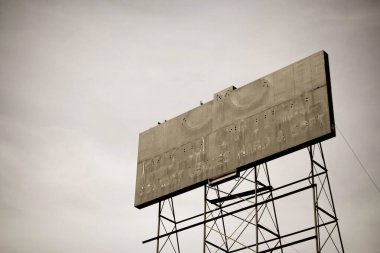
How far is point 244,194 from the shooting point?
22.8 metres

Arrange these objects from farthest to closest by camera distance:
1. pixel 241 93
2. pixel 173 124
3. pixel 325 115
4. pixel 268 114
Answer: pixel 173 124 → pixel 241 93 → pixel 268 114 → pixel 325 115

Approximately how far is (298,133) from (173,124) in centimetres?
679

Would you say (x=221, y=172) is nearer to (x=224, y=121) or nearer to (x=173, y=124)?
(x=224, y=121)

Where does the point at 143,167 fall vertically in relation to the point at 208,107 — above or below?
below

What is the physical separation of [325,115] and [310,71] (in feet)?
6.69

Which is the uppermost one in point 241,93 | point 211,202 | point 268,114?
point 241,93

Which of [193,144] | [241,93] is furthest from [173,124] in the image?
[241,93]

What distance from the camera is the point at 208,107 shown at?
79.7 feet

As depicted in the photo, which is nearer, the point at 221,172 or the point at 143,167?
the point at 221,172

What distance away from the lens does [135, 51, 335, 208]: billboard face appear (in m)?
20.6

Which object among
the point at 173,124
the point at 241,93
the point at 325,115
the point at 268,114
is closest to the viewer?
the point at 325,115

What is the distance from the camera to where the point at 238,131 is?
22.5m

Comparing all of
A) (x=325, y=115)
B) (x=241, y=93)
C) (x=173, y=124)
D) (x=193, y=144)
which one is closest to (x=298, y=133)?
(x=325, y=115)

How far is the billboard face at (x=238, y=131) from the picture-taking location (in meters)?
20.6
